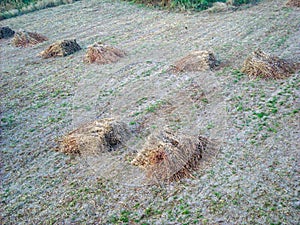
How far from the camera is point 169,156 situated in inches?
A: 205

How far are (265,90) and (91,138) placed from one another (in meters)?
3.55

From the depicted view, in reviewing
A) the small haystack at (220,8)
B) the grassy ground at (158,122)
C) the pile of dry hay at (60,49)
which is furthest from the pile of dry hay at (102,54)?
the small haystack at (220,8)

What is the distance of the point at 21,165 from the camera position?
577 centimetres

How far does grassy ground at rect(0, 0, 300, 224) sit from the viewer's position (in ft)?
15.3

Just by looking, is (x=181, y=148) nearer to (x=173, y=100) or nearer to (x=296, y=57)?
(x=173, y=100)

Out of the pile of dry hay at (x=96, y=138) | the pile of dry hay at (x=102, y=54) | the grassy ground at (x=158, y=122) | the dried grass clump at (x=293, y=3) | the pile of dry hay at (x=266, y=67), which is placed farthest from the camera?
the dried grass clump at (x=293, y=3)

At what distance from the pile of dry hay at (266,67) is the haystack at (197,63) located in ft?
2.52

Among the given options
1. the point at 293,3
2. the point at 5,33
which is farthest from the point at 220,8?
the point at 5,33

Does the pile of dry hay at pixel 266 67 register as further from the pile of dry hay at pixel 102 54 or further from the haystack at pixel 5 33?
the haystack at pixel 5 33

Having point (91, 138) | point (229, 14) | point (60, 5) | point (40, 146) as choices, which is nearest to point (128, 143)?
point (91, 138)

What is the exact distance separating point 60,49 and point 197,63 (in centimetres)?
421

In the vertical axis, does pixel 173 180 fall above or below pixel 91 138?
below

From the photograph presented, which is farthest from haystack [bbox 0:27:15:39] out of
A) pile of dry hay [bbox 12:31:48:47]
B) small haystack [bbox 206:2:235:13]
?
small haystack [bbox 206:2:235:13]

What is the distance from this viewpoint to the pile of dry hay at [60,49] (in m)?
10.3
